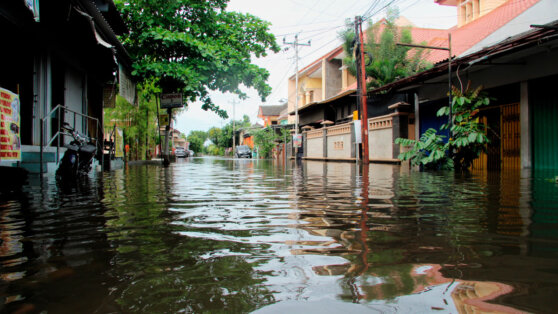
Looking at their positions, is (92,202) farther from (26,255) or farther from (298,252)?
(298,252)

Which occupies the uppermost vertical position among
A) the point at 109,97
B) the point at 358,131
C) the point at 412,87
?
the point at 412,87

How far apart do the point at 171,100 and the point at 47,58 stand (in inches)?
248

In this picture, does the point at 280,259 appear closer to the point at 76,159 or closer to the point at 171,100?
the point at 76,159

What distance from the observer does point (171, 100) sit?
1441 cm

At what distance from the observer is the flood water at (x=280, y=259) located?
129 cm

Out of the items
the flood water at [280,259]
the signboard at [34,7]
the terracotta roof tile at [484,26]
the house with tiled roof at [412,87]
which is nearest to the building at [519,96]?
the house with tiled roof at [412,87]

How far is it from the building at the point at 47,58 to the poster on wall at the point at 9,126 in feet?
0.44

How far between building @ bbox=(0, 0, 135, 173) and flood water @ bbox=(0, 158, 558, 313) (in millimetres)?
3858

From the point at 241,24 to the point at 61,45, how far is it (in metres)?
7.91

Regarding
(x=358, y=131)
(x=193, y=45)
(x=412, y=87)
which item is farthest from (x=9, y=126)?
(x=412, y=87)

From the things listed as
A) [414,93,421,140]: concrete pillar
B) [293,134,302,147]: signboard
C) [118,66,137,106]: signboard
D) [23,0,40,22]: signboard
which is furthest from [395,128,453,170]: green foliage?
[293,134,302,147]: signboard

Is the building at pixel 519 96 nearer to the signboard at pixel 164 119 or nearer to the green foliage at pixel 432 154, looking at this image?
the green foliage at pixel 432 154

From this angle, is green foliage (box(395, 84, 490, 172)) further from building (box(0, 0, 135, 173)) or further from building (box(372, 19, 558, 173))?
building (box(0, 0, 135, 173))

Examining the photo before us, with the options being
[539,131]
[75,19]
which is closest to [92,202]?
[75,19]
